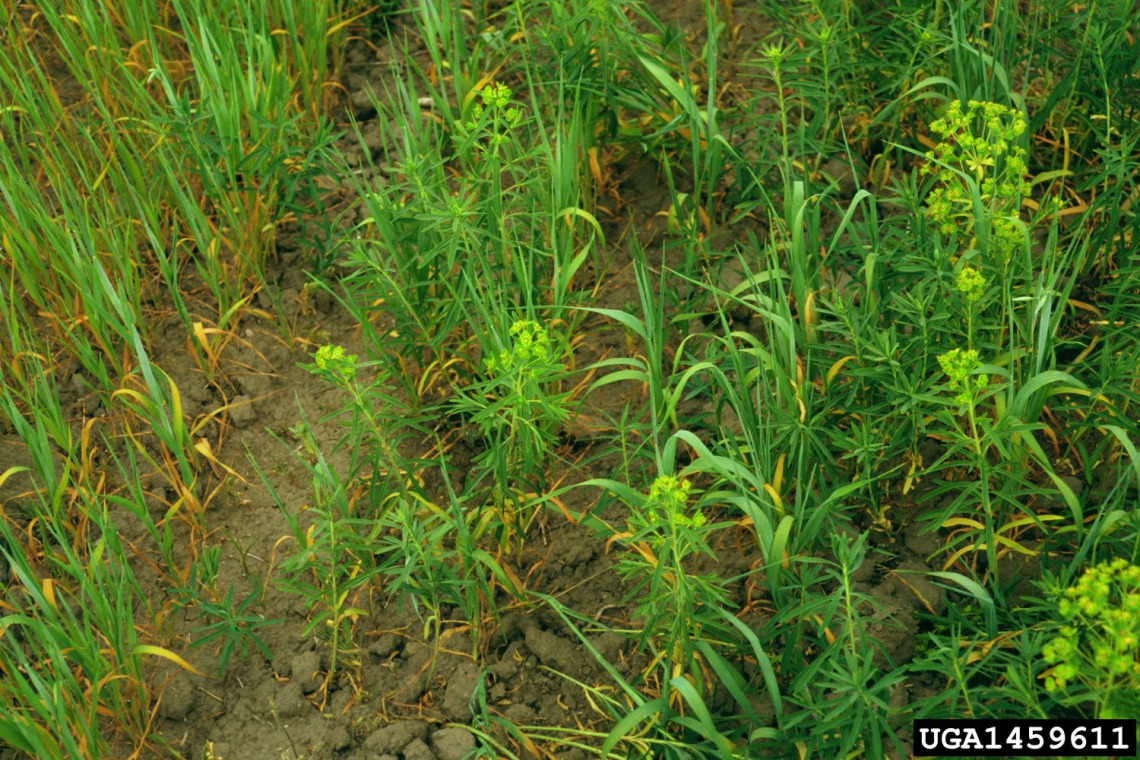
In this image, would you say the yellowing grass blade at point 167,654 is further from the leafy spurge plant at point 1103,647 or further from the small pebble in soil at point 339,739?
the leafy spurge plant at point 1103,647

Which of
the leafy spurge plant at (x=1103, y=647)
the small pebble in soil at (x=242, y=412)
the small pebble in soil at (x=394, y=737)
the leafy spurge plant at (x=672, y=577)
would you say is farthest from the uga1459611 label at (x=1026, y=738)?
the small pebble in soil at (x=242, y=412)

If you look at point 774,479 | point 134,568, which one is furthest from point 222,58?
point 774,479

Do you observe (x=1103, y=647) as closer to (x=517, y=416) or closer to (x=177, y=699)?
(x=517, y=416)

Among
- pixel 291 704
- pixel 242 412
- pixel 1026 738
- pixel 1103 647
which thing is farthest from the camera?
pixel 242 412

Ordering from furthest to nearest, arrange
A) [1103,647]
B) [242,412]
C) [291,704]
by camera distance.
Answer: [242,412]
[291,704]
[1103,647]

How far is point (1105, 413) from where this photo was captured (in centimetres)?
247

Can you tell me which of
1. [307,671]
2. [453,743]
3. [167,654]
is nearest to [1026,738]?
[453,743]

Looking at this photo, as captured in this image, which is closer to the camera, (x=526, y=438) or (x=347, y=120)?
(x=526, y=438)

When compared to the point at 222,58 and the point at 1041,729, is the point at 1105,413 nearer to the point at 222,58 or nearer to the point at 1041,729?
the point at 1041,729

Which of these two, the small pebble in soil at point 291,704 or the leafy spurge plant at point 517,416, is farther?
the small pebble in soil at point 291,704

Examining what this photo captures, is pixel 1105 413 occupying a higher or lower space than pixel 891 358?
lower

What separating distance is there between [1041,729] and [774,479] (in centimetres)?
73

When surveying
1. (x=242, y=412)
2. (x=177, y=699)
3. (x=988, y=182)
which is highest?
(x=988, y=182)

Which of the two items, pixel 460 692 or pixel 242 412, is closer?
pixel 460 692
